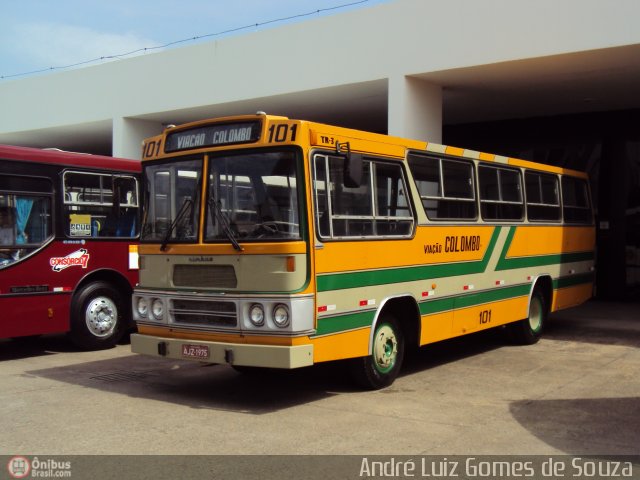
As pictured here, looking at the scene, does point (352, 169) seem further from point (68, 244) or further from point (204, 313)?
point (68, 244)

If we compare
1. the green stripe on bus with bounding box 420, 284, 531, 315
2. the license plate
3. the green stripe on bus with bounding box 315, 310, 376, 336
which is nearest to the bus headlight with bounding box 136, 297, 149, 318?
the license plate

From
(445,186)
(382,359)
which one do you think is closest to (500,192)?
(445,186)

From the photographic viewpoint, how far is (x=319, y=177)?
22.7 ft

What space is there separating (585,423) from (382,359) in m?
2.16

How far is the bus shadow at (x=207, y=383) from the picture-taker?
7.28 m

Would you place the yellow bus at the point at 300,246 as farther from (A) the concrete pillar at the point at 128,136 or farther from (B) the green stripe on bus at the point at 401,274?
(A) the concrete pillar at the point at 128,136

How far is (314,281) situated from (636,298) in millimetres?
13035

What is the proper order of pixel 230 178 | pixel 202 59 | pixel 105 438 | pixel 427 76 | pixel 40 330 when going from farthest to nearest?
pixel 202 59 → pixel 427 76 → pixel 40 330 → pixel 230 178 → pixel 105 438

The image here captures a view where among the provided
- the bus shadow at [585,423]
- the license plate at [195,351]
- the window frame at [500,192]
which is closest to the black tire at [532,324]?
the window frame at [500,192]

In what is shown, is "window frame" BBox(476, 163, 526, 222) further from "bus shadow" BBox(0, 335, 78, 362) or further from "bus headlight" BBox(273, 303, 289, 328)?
"bus shadow" BBox(0, 335, 78, 362)

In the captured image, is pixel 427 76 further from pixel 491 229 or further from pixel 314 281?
pixel 314 281

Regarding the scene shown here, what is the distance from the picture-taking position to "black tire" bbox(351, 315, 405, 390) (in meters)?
7.51

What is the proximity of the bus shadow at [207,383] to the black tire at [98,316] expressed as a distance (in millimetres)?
819

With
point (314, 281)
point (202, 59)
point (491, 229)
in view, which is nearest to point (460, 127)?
point (202, 59)
